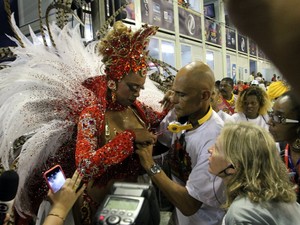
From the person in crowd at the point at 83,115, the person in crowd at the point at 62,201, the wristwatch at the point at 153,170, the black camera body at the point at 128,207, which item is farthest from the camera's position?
the person in crowd at the point at 83,115

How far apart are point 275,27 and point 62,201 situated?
1077 millimetres

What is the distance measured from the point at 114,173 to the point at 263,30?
135cm

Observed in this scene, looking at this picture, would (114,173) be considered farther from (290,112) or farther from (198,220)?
(290,112)

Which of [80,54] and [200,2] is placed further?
[200,2]

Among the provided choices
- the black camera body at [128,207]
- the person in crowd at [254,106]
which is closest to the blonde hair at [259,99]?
the person in crowd at [254,106]

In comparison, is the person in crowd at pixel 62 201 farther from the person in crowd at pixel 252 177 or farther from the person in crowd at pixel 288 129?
the person in crowd at pixel 288 129

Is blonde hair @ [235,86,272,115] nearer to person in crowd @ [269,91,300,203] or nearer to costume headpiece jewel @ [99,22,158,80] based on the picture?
person in crowd @ [269,91,300,203]

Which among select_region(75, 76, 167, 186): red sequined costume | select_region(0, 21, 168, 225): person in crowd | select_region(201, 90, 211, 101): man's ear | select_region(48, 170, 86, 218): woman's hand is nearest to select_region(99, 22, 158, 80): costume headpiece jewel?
select_region(0, 21, 168, 225): person in crowd

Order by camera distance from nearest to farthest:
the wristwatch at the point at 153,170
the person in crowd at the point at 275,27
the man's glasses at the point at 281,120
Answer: the person in crowd at the point at 275,27 → the wristwatch at the point at 153,170 → the man's glasses at the point at 281,120

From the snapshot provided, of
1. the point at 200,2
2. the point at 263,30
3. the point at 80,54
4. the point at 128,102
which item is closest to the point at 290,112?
the point at 128,102

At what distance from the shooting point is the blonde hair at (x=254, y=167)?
1.30 meters

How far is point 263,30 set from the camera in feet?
1.09

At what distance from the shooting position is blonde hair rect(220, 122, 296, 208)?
1305 millimetres

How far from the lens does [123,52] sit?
5.32 ft
